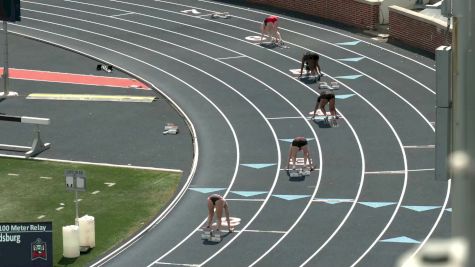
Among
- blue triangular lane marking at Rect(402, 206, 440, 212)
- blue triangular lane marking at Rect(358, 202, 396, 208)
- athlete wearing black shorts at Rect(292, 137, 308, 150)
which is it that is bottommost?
blue triangular lane marking at Rect(402, 206, 440, 212)

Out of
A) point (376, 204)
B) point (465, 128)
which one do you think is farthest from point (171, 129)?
point (465, 128)

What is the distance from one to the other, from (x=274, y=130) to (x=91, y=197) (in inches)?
301

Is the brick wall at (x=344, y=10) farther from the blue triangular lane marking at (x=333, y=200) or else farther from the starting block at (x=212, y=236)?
the starting block at (x=212, y=236)

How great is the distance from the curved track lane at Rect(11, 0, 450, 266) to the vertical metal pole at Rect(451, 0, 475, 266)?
23613 mm

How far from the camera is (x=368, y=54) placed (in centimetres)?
5062

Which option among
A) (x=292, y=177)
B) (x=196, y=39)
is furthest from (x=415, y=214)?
(x=196, y=39)

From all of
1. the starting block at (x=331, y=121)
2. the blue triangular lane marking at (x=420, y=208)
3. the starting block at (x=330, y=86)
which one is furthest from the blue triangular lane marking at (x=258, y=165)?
the starting block at (x=330, y=86)

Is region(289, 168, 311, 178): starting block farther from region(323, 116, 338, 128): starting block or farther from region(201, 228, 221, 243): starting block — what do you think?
region(201, 228, 221, 243): starting block

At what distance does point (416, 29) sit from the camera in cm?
5097

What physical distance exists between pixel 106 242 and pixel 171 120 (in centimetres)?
1130

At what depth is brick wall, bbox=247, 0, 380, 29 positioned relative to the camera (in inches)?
2112

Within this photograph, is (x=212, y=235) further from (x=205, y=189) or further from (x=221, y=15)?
(x=221, y=15)

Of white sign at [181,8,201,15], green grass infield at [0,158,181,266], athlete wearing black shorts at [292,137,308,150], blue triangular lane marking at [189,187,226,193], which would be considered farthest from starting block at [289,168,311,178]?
white sign at [181,8,201,15]

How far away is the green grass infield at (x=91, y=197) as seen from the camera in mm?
33281
